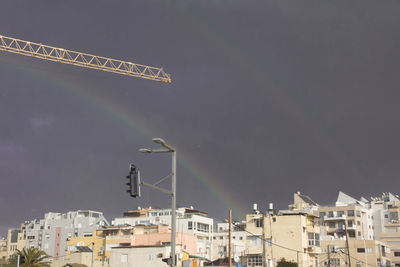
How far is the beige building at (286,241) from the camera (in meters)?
106

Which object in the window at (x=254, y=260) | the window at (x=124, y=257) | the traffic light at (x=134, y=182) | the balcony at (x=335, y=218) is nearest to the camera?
the traffic light at (x=134, y=182)

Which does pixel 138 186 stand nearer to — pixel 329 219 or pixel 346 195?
pixel 329 219

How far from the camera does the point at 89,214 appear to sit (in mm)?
184125

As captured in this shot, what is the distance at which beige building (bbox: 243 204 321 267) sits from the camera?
346 ft

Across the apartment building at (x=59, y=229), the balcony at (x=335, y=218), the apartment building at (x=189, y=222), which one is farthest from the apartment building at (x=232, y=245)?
the apartment building at (x=59, y=229)

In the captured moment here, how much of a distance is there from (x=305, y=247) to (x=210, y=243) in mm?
28510

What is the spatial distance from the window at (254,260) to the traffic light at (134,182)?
85.2 metres

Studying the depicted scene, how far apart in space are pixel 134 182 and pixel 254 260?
8613 centimetres

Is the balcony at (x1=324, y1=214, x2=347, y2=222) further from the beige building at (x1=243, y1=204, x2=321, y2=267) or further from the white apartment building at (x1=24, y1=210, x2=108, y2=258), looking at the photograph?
the white apartment building at (x1=24, y1=210, x2=108, y2=258)

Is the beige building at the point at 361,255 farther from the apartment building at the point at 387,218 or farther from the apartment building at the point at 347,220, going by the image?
the apartment building at the point at 347,220

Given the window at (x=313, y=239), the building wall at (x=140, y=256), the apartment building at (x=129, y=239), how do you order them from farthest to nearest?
the window at (x=313, y=239), the apartment building at (x=129, y=239), the building wall at (x=140, y=256)

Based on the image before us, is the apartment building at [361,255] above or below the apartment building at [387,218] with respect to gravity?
below

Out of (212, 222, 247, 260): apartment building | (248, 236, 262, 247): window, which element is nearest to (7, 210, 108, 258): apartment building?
(212, 222, 247, 260): apartment building

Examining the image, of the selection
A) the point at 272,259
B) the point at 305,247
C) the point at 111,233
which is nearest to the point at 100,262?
the point at 111,233
